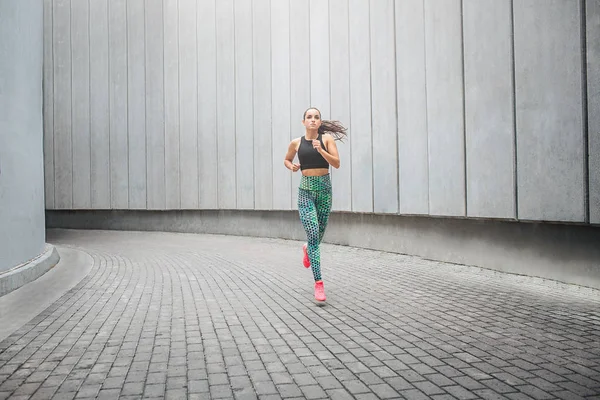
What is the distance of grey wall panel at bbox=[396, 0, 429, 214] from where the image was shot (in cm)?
969

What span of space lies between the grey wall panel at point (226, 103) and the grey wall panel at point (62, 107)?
5677mm

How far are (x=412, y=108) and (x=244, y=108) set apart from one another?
24.0 feet

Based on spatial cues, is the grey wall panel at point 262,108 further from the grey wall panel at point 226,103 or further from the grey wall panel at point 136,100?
the grey wall panel at point 136,100

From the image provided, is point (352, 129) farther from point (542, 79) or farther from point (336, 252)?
point (542, 79)

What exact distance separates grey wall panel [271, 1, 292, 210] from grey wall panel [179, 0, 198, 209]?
3.47 metres

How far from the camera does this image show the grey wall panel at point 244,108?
627 inches

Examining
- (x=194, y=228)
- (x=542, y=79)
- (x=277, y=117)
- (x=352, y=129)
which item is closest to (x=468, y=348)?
(x=542, y=79)

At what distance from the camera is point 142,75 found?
18.0 metres

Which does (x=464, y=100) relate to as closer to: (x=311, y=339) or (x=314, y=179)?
(x=314, y=179)

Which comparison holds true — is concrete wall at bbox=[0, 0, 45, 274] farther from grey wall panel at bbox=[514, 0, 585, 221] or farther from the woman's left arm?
grey wall panel at bbox=[514, 0, 585, 221]

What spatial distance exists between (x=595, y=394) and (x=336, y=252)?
8.15 metres

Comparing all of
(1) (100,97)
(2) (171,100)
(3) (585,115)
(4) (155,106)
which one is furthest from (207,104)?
(3) (585,115)

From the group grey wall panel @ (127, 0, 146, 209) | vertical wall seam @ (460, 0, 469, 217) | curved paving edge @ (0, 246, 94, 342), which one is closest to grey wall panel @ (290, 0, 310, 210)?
vertical wall seam @ (460, 0, 469, 217)

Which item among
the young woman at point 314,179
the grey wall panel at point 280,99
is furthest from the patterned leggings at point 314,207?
the grey wall panel at point 280,99
